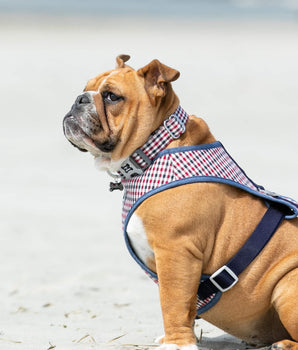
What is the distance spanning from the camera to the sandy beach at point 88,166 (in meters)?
5.70

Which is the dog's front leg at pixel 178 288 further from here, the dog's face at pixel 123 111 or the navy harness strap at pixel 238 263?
the dog's face at pixel 123 111

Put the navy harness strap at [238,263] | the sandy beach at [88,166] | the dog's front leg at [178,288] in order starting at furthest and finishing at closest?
the sandy beach at [88,166] → the navy harness strap at [238,263] → the dog's front leg at [178,288]

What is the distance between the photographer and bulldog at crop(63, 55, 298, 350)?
3.87 metres

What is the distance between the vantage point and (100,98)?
405 centimetres

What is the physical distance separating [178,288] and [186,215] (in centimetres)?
41

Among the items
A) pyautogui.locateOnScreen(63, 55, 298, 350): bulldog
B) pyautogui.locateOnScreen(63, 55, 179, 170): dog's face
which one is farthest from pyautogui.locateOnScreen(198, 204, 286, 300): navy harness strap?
pyautogui.locateOnScreen(63, 55, 179, 170): dog's face

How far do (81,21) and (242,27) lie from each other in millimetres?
12810

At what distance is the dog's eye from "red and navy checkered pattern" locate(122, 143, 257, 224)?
421 mm

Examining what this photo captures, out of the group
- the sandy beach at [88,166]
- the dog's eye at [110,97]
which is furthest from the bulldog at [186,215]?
the sandy beach at [88,166]

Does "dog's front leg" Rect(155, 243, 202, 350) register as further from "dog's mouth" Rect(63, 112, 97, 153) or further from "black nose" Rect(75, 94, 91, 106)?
"black nose" Rect(75, 94, 91, 106)

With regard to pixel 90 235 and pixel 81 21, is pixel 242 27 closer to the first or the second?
pixel 81 21

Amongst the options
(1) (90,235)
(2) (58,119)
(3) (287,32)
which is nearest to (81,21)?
(3) (287,32)

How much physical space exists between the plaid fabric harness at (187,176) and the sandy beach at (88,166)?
97 centimetres

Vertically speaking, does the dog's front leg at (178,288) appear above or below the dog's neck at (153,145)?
below
